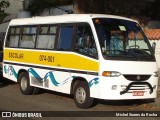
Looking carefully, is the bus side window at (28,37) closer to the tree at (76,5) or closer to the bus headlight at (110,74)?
the bus headlight at (110,74)

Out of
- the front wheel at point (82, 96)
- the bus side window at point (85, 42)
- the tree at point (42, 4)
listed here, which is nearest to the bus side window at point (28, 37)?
the bus side window at point (85, 42)

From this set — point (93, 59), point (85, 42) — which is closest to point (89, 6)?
point (85, 42)

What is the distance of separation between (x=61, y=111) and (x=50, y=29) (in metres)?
3.14

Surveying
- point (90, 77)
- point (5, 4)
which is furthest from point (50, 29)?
point (5, 4)

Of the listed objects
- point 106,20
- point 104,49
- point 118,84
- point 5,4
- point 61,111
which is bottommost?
point 61,111

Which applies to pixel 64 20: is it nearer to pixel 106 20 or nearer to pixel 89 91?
pixel 106 20

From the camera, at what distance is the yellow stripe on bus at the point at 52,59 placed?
11.3 m

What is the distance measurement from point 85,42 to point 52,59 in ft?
5.72

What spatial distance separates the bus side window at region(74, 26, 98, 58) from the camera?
439 inches

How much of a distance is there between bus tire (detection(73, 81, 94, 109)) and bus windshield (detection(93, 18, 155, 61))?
3.68 feet

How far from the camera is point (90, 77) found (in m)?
11.1

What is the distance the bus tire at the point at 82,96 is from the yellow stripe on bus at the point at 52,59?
46 centimetres

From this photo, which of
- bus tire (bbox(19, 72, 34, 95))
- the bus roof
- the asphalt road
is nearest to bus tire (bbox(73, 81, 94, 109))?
the asphalt road

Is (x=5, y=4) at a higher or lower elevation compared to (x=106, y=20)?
higher
